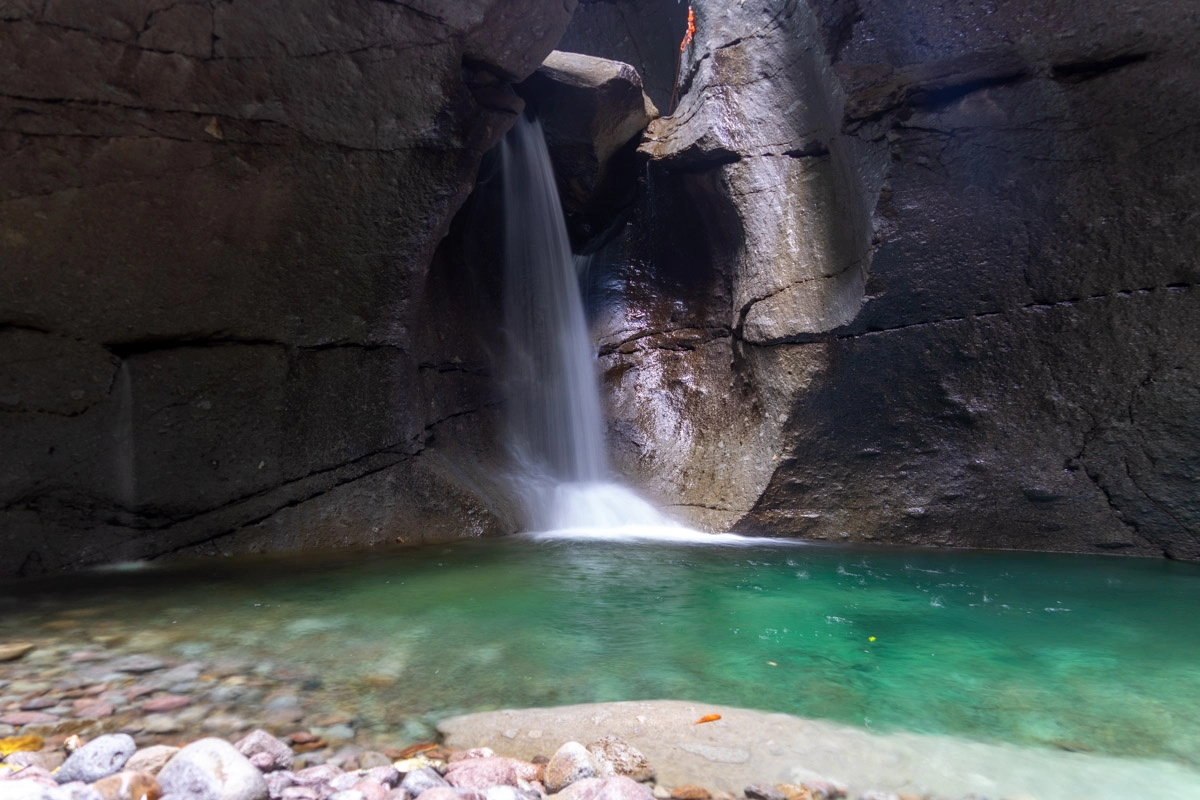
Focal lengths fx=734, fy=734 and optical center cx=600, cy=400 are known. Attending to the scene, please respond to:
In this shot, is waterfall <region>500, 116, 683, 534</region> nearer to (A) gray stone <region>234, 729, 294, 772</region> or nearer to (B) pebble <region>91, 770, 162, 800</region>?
(A) gray stone <region>234, 729, 294, 772</region>

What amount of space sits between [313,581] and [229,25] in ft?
8.98

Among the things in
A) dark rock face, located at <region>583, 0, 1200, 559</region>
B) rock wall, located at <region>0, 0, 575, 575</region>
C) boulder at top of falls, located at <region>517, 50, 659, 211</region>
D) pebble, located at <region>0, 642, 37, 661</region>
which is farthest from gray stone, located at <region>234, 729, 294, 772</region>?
boulder at top of falls, located at <region>517, 50, 659, 211</region>

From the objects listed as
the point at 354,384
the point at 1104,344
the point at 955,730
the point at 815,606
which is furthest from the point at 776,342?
the point at 955,730

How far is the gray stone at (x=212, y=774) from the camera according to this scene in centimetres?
124

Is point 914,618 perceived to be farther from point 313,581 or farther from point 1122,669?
point 313,581

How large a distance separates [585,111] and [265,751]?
5653mm

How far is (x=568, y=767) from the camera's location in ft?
4.62

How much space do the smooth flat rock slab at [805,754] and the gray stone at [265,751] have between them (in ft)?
1.08

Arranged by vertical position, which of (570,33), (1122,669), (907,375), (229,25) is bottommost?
(1122,669)

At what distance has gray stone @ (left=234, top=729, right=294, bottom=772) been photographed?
4.65 feet

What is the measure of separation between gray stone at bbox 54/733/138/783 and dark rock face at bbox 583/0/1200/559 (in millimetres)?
4062

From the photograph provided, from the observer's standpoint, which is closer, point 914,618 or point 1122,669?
point 1122,669

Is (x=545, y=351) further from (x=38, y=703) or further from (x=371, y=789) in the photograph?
(x=371, y=789)

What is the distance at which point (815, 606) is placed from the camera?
297 centimetres
